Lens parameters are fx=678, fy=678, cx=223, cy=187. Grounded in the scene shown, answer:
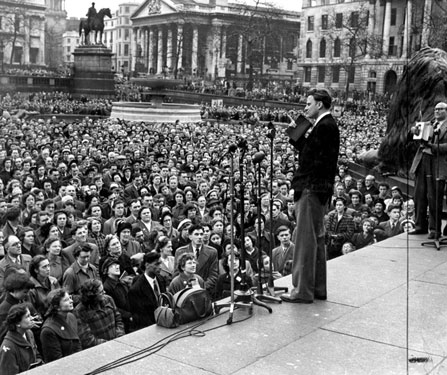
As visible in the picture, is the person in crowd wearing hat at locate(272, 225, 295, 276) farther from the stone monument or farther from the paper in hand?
the stone monument

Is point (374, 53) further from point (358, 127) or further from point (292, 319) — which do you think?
point (292, 319)

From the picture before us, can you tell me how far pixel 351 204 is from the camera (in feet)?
44.4

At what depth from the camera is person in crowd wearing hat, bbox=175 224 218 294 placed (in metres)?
8.80

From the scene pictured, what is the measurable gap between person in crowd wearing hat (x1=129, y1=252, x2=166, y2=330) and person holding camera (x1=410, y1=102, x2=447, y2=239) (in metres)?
3.60

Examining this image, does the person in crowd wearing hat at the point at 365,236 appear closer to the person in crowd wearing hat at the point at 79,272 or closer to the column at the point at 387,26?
the person in crowd wearing hat at the point at 79,272

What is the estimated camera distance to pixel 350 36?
7900 centimetres

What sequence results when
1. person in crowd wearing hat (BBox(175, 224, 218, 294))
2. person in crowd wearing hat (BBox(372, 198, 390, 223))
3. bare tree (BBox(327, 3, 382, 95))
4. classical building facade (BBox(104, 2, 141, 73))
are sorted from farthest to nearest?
1. classical building facade (BBox(104, 2, 141, 73))
2. bare tree (BBox(327, 3, 382, 95))
3. person in crowd wearing hat (BBox(372, 198, 390, 223))
4. person in crowd wearing hat (BBox(175, 224, 218, 294))

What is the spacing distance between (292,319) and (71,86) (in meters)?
53.7

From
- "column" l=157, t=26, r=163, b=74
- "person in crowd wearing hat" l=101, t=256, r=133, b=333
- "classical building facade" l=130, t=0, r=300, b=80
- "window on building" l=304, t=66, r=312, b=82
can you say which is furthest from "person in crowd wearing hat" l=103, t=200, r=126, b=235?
"column" l=157, t=26, r=163, b=74

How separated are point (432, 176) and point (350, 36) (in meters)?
73.3

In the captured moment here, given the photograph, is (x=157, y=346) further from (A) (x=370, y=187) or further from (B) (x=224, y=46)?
(B) (x=224, y=46)

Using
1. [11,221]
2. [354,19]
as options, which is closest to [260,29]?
[354,19]

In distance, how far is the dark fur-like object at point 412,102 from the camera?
15.3 metres

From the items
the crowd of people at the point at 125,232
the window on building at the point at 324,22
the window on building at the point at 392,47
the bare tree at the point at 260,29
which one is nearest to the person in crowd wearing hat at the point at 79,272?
the crowd of people at the point at 125,232
